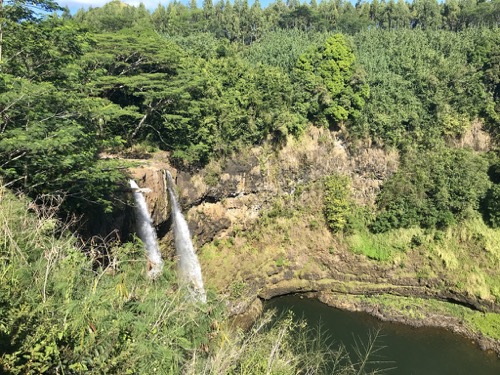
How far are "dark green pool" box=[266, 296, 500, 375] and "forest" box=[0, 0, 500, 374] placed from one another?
4061 millimetres

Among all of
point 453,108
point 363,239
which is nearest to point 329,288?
point 363,239

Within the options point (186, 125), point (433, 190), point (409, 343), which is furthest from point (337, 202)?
point (186, 125)

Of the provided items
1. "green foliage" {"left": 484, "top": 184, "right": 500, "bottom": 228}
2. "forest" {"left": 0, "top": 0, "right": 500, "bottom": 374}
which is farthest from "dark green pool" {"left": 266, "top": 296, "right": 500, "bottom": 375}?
"green foliage" {"left": 484, "top": 184, "right": 500, "bottom": 228}

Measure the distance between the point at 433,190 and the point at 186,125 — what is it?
50.6ft

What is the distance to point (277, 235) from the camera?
22.4 metres

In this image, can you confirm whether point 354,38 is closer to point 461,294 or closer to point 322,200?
point 322,200

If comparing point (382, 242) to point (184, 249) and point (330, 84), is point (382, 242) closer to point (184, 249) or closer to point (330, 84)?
point (330, 84)

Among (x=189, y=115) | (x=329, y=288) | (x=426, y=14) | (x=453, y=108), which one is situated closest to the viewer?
(x=189, y=115)

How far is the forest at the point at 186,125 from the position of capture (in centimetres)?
474

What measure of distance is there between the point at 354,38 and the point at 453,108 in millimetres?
12228

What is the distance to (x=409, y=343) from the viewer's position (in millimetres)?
18203

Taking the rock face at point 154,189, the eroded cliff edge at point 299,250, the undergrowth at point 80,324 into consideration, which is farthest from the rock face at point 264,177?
the undergrowth at point 80,324

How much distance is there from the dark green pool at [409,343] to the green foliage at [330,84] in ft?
37.7

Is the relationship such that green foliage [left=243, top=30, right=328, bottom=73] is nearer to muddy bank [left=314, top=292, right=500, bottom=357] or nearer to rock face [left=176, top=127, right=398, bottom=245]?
rock face [left=176, top=127, right=398, bottom=245]
